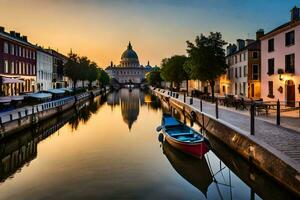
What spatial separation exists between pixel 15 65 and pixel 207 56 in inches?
1313

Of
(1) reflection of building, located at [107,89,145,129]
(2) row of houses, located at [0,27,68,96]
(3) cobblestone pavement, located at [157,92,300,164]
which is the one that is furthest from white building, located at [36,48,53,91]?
(3) cobblestone pavement, located at [157,92,300,164]

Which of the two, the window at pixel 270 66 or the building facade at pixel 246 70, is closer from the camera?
the window at pixel 270 66

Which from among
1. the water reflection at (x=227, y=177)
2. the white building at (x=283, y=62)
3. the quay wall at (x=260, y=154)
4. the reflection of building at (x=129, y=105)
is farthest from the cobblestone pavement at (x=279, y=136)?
the reflection of building at (x=129, y=105)

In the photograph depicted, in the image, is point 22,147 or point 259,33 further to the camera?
point 259,33

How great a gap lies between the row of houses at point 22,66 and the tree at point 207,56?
26.4m

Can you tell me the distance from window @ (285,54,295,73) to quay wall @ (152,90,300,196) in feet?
35.8

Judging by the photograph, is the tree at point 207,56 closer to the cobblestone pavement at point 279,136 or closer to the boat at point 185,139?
the boat at point 185,139

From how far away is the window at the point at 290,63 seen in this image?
103 feet

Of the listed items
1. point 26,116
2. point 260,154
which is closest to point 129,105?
point 26,116

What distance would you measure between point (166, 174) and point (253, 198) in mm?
5500

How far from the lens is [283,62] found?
109 ft

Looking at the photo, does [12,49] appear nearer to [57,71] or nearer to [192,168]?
[57,71]

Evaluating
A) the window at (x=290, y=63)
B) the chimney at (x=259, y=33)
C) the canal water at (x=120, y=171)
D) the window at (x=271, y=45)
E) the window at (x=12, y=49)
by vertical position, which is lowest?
the canal water at (x=120, y=171)

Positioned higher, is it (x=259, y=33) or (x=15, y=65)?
(x=259, y=33)
